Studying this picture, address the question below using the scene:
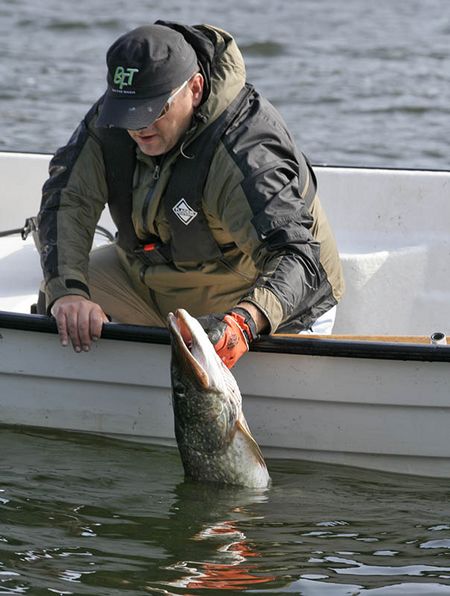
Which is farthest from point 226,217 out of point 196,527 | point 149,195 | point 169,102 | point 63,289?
point 196,527

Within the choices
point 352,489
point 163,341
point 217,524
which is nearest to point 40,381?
point 163,341

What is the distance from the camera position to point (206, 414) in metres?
4.56

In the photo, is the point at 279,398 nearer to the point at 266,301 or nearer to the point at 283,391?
the point at 283,391

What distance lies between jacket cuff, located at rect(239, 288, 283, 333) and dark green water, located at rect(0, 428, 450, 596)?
2.41ft

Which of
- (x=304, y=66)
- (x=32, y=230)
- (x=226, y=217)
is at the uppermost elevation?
(x=304, y=66)

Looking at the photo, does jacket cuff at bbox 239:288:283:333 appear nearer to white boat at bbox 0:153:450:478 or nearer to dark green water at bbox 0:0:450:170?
white boat at bbox 0:153:450:478

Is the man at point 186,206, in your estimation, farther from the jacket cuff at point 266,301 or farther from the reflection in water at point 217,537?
the reflection in water at point 217,537

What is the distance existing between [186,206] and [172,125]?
1.08ft

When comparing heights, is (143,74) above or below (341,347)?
above

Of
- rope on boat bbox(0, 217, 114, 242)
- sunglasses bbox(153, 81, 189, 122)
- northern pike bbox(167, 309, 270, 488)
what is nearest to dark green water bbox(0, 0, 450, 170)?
rope on boat bbox(0, 217, 114, 242)

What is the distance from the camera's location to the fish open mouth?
14.4ft

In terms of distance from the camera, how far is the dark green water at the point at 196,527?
14.6 ft

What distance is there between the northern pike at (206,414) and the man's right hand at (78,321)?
0.57 m

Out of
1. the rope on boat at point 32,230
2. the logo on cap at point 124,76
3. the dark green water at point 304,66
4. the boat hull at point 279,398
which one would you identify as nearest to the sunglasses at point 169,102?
the logo on cap at point 124,76
